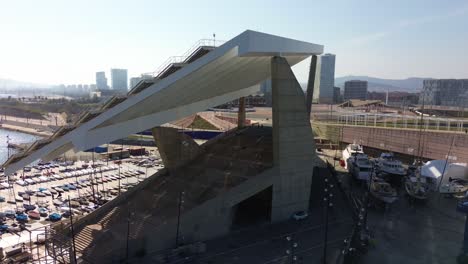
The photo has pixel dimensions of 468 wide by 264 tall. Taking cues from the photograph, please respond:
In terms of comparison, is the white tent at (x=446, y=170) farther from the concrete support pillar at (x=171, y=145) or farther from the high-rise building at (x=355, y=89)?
the high-rise building at (x=355, y=89)

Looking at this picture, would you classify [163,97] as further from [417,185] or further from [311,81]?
[417,185]

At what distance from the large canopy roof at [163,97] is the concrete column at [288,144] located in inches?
83.0

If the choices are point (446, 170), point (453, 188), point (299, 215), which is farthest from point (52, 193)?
point (446, 170)

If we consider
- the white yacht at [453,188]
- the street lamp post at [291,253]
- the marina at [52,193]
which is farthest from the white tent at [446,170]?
the marina at [52,193]

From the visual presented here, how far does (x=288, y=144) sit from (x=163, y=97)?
8986 mm

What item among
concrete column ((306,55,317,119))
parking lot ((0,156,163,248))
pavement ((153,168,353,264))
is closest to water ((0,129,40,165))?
parking lot ((0,156,163,248))

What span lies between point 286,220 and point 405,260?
7.67m

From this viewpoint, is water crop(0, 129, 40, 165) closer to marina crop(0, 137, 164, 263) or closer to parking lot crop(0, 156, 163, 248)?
marina crop(0, 137, 164, 263)

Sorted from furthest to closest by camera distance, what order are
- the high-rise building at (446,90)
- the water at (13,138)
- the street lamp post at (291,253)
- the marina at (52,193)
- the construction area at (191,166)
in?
the high-rise building at (446,90) < the water at (13,138) < the marina at (52,193) < the construction area at (191,166) < the street lamp post at (291,253)

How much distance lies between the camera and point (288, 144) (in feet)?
78.1

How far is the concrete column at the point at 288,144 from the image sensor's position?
2339cm

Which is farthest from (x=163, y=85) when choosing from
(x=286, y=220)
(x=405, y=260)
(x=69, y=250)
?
(x=405, y=260)

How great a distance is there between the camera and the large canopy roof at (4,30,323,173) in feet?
61.0

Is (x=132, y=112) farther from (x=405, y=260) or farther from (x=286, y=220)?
(x=405, y=260)
